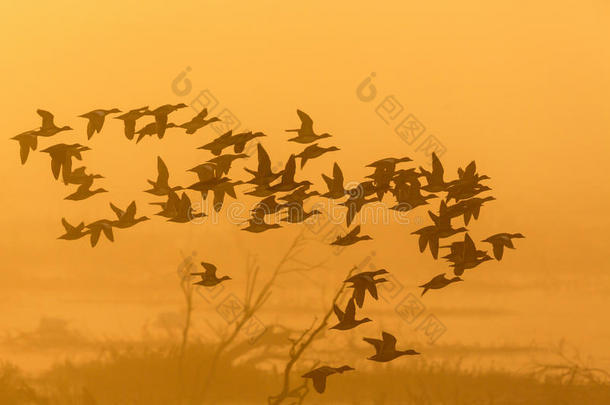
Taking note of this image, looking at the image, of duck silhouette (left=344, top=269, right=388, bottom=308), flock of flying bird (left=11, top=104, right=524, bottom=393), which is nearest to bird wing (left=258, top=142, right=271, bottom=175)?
flock of flying bird (left=11, top=104, right=524, bottom=393)

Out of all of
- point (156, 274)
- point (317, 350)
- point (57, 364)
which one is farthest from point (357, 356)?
point (57, 364)

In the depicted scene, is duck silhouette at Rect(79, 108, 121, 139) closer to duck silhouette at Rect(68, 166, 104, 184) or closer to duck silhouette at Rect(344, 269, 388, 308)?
duck silhouette at Rect(68, 166, 104, 184)

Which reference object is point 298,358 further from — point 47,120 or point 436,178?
point 47,120

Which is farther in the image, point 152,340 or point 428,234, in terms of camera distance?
point 152,340

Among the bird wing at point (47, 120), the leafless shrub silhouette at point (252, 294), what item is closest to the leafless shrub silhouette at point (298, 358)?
the leafless shrub silhouette at point (252, 294)

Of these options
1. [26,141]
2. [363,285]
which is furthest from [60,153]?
[363,285]

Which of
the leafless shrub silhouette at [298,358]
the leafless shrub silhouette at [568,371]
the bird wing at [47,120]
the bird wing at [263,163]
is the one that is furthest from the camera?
the leafless shrub silhouette at [568,371]

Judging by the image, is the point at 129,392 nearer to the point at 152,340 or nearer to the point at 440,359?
the point at 152,340

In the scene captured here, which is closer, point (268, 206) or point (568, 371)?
point (268, 206)

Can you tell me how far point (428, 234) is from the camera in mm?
1654

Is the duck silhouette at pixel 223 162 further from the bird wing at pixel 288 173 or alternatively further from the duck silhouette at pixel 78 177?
the duck silhouette at pixel 78 177

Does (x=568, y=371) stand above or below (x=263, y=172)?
below

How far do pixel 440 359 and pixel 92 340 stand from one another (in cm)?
97

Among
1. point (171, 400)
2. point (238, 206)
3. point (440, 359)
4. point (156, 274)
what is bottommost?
point (171, 400)
